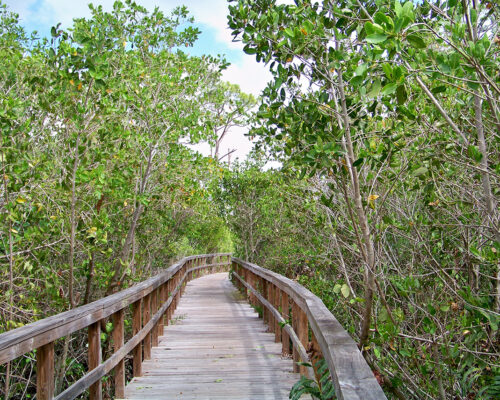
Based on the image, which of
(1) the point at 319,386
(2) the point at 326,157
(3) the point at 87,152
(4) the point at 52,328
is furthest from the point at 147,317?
(2) the point at 326,157

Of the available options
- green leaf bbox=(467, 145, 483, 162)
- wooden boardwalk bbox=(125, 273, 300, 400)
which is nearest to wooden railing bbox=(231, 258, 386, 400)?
wooden boardwalk bbox=(125, 273, 300, 400)

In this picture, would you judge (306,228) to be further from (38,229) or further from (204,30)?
(38,229)

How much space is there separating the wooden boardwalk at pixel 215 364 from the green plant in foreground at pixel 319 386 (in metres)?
0.86

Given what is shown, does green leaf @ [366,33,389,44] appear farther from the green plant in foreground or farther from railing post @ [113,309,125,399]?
railing post @ [113,309,125,399]

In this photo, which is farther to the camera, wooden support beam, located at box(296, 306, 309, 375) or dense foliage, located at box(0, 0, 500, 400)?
wooden support beam, located at box(296, 306, 309, 375)

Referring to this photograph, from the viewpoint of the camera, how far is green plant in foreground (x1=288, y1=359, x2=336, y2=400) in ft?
9.21

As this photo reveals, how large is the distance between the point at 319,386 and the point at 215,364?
249 cm

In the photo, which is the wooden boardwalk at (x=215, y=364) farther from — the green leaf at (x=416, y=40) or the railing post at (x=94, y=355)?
the green leaf at (x=416, y=40)

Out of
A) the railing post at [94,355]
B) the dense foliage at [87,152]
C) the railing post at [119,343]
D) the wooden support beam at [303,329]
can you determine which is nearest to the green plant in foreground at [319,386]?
the wooden support beam at [303,329]

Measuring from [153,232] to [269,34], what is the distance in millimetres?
8268

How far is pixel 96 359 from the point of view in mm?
3312

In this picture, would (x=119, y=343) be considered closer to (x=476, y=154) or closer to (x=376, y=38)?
(x=476, y=154)

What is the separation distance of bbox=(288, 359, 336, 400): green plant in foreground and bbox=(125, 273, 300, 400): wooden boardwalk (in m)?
0.86

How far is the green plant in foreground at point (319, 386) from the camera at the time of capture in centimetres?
281
